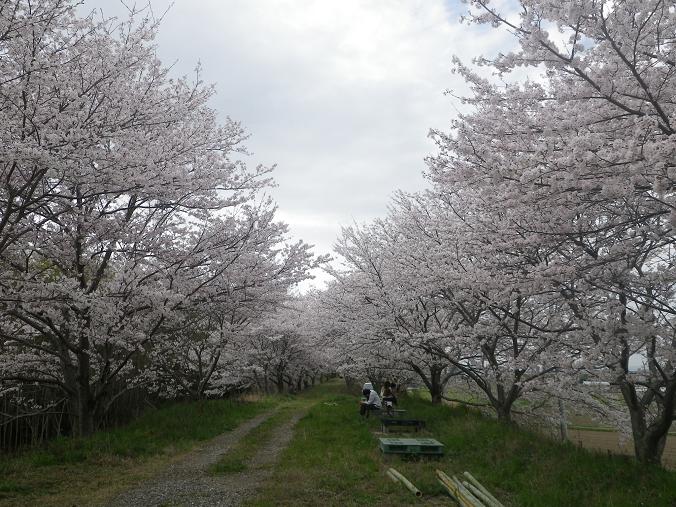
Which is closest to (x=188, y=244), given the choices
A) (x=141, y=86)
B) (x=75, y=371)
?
(x=141, y=86)

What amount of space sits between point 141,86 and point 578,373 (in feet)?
25.4

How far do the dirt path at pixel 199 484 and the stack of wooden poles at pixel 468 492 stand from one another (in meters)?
2.46

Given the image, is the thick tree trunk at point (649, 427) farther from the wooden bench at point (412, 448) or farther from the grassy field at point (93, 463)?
the grassy field at point (93, 463)

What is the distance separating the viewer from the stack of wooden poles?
5172 millimetres

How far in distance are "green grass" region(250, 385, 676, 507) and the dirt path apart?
11.9 inches

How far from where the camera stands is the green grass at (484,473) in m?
5.41

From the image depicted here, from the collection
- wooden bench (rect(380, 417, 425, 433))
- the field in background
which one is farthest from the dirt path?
the field in background

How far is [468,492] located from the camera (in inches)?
216

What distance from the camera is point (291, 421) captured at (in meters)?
15.7

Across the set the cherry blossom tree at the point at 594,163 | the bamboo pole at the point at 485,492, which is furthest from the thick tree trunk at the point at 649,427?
the bamboo pole at the point at 485,492

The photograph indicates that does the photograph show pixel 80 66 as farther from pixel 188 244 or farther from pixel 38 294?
pixel 188 244

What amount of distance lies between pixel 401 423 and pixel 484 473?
14.6ft

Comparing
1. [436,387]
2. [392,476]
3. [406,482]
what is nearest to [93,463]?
[392,476]

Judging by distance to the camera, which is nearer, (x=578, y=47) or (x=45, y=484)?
(x=578, y=47)
